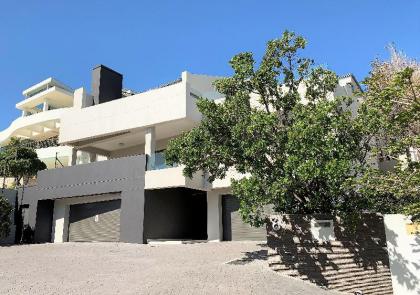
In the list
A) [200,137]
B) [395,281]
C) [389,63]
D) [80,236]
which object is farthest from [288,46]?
[80,236]

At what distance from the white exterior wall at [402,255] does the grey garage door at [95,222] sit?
15.7m

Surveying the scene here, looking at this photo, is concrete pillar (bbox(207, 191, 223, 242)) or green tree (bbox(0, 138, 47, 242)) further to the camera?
green tree (bbox(0, 138, 47, 242))

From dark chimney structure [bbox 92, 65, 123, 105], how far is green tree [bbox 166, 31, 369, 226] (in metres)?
15.3

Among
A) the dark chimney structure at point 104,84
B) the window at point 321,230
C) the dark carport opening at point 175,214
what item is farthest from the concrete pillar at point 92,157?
the window at point 321,230

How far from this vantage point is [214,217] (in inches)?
902

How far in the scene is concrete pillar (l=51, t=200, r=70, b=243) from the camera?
26703 mm

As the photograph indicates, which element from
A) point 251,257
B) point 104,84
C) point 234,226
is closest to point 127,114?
point 104,84

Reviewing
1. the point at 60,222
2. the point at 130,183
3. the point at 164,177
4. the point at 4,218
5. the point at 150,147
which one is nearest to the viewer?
the point at 164,177

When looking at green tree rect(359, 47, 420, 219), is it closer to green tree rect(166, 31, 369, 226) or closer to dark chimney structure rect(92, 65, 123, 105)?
green tree rect(166, 31, 369, 226)

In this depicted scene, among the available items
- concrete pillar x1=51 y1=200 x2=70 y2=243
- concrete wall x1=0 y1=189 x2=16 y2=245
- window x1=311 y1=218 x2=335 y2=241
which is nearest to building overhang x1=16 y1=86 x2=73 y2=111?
concrete wall x1=0 y1=189 x2=16 y2=245

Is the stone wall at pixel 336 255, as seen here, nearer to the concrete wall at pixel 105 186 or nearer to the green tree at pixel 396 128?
the green tree at pixel 396 128

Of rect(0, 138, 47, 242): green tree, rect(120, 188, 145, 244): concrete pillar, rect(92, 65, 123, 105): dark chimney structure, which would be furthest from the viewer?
rect(0, 138, 47, 242): green tree

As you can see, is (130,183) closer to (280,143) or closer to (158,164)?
(158,164)

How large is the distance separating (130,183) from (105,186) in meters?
2.11
